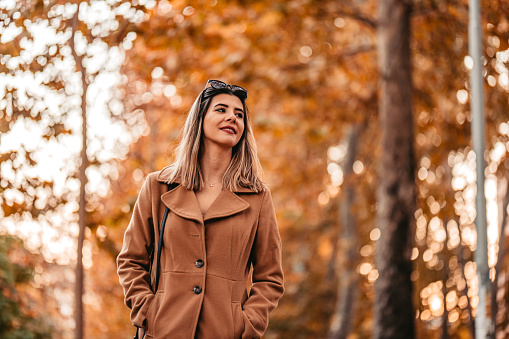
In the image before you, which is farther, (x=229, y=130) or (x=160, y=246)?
(x=229, y=130)

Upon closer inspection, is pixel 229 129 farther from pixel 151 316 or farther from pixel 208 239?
pixel 151 316

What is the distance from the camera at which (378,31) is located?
1141 centimetres

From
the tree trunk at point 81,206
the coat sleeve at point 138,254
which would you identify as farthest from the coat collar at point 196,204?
the tree trunk at point 81,206

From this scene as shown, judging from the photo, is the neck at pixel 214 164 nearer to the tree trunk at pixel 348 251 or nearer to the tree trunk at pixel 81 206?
the tree trunk at pixel 81 206

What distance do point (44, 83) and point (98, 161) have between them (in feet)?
3.32

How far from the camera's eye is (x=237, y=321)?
10.5ft

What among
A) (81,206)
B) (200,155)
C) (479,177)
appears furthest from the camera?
(479,177)

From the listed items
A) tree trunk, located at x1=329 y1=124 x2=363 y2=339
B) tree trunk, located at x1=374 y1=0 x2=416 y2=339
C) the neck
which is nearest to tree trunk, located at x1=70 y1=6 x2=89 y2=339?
the neck

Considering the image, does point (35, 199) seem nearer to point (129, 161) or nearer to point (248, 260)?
point (129, 161)

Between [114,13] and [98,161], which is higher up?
[114,13]

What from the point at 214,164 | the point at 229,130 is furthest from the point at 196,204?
the point at 229,130

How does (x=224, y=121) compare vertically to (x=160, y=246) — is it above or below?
above

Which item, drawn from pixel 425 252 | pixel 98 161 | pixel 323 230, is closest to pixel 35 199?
pixel 98 161

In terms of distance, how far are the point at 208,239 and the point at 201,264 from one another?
0.13m
